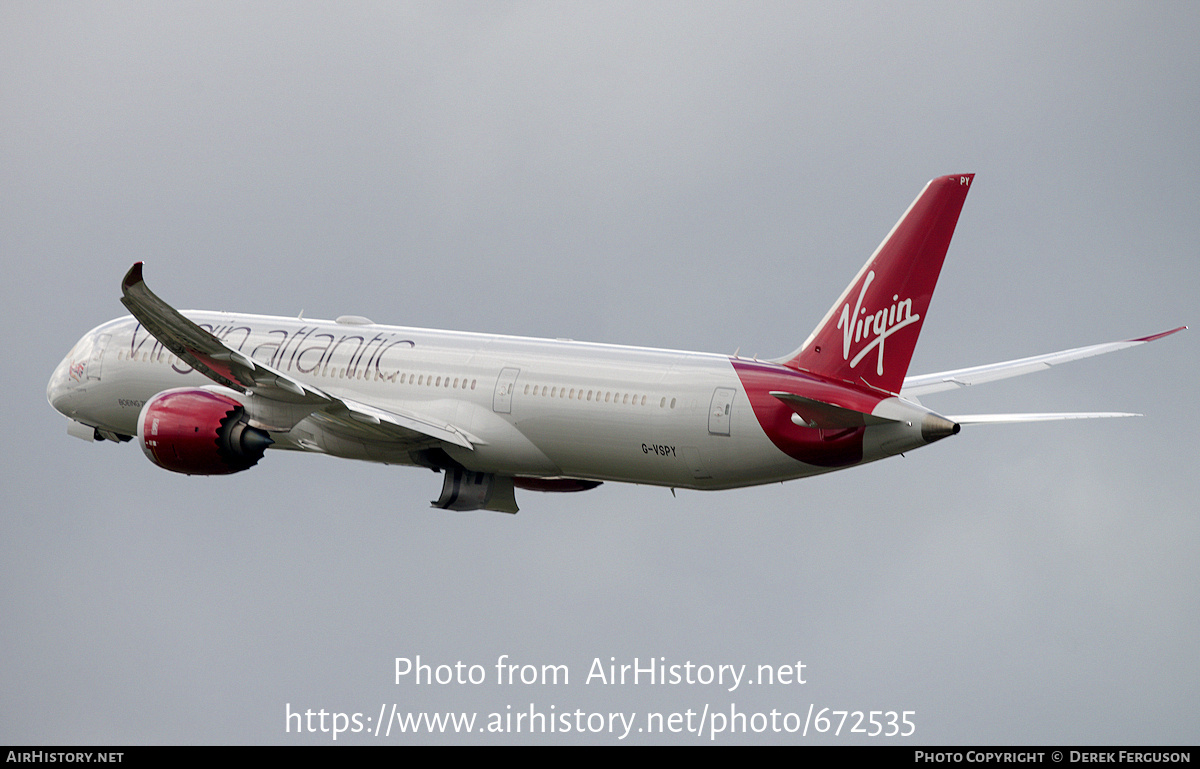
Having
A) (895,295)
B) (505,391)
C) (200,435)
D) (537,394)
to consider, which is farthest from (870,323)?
(200,435)

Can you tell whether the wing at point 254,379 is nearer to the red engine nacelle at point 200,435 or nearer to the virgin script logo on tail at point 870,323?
A: the red engine nacelle at point 200,435

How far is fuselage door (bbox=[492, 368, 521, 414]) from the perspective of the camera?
4581 cm

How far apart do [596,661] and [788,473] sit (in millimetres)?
6345

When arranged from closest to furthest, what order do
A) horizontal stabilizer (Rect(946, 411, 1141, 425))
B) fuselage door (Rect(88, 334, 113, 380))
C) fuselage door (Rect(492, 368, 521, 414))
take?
horizontal stabilizer (Rect(946, 411, 1141, 425))
fuselage door (Rect(492, 368, 521, 414))
fuselage door (Rect(88, 334, 113, 380))

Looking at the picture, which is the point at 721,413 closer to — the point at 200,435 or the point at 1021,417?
the point at 1021,417

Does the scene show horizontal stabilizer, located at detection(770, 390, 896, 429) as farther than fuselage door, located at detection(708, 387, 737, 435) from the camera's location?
No

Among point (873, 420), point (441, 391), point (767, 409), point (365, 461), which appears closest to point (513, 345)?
point (441, 391)

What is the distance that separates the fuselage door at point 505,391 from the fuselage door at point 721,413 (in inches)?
232

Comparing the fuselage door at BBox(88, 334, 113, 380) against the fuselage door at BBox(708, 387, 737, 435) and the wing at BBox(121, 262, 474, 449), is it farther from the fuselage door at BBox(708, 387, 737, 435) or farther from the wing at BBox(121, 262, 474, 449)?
the fuselage door at BBox(708, 387, 737, 435)

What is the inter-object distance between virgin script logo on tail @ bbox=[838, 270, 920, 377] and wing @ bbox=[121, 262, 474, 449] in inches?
418

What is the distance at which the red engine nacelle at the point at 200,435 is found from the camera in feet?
152

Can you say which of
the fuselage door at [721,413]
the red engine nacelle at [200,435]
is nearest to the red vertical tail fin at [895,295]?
A: the fuselage door at [721,413]

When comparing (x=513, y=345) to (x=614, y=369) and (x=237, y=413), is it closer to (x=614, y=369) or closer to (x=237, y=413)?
(x=614, y=369)

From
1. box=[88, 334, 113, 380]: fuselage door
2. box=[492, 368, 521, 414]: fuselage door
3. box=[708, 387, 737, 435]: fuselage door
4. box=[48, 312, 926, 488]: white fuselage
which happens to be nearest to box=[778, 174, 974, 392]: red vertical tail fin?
box=[48, 312, 926, 488]: white fuselage
